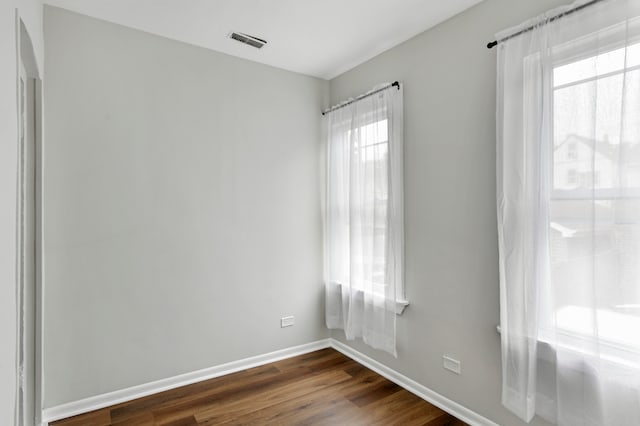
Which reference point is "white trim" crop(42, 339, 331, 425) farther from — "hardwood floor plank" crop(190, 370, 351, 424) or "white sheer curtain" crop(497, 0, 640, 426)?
"white sheer curtain" crop(497, 0, 640, 426)

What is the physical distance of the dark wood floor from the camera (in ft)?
7.64

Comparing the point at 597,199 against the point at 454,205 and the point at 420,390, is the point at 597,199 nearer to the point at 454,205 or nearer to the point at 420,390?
the point at 454,205

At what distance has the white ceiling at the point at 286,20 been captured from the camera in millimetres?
2291

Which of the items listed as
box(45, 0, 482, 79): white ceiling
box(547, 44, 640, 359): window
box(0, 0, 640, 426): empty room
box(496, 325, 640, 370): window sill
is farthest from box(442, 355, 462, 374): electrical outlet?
box(45, 0, 482, 79): white ceiling

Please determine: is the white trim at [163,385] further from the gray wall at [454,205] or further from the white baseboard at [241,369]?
the gray wall at [454,205]

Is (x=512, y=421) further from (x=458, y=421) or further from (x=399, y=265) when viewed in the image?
(x=399, y=265)

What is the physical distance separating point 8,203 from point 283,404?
6.80ft

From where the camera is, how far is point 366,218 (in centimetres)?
301

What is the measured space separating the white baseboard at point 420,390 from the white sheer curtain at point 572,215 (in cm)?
40

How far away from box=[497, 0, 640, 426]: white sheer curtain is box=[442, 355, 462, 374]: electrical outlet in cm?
41

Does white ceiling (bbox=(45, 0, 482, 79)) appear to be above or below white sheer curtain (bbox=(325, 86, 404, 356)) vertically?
above

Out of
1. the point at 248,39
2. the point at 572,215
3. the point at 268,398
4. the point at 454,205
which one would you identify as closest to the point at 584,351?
the point at 572,215

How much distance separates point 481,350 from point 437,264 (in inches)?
23.7

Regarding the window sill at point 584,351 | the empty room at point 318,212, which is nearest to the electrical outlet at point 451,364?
the empty room at point 318,212
